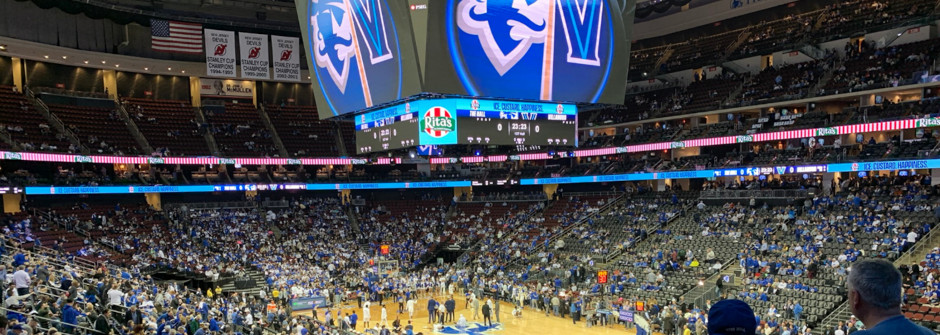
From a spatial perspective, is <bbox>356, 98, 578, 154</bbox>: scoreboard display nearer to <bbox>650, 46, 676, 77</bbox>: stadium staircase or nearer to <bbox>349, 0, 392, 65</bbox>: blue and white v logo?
<bbox>349, 0, 392, 65</bbox>: blue and white v logo

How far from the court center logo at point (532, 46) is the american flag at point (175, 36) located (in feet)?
102

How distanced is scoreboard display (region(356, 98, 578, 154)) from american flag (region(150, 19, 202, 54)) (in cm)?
2777

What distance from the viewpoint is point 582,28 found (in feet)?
60.3

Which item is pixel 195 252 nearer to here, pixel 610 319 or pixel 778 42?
pixel 610 319

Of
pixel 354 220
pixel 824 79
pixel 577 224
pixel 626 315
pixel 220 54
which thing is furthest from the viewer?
pixel 354 220

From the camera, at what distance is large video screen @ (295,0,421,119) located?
55.4 ft

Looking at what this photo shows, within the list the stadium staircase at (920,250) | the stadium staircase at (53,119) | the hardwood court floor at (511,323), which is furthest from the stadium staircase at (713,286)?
the stadium staircase at (53,119)

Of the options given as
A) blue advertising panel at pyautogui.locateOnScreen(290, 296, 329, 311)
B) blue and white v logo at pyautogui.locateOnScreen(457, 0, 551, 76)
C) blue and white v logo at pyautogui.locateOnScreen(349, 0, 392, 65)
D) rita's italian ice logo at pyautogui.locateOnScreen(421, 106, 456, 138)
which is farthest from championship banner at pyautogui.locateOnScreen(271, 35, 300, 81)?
blue and white v logo at pyautogui.locateOnScreen(457, 0, 551, 76)

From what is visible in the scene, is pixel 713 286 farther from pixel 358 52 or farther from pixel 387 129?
pixel 358 52

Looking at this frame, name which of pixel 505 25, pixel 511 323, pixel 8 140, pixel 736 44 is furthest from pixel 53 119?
pixel 736 44

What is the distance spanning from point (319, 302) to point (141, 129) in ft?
69.6

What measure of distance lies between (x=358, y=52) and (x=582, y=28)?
19.1ft

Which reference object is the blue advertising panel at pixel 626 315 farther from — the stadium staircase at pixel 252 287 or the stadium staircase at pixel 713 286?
the stadium staircase at pixel 252 287

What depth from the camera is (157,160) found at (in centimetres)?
4153
